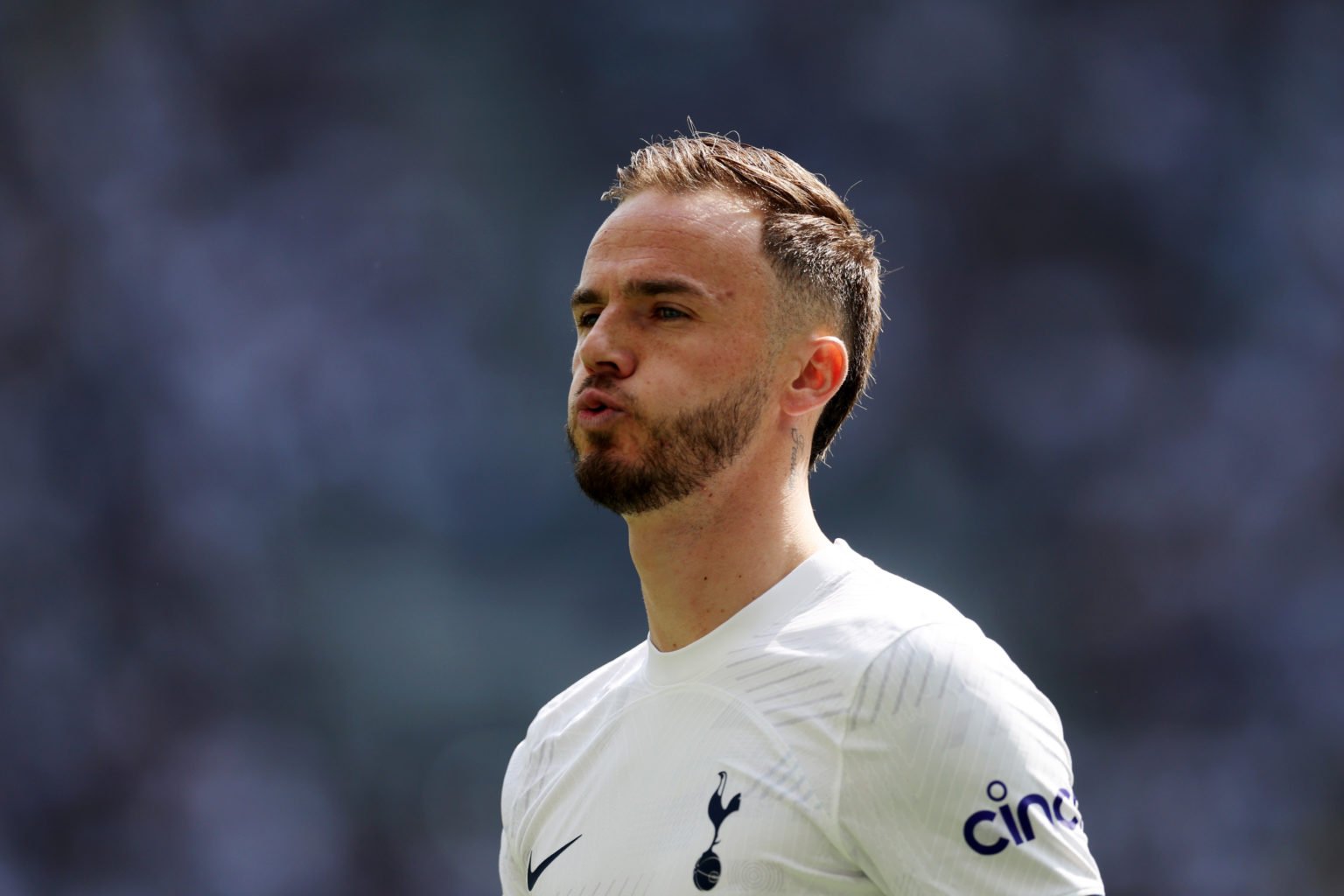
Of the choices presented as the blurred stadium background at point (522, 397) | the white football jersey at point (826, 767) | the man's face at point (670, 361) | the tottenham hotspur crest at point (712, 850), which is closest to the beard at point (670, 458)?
the man's face at point (670, 361)

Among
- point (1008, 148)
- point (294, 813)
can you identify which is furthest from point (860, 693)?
point (1008, 148)

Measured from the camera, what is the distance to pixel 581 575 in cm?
798

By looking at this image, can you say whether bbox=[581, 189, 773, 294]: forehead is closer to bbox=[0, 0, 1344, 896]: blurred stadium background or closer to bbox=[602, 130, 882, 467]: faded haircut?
bbox=[602, 130, 882, 467]: faded haircut

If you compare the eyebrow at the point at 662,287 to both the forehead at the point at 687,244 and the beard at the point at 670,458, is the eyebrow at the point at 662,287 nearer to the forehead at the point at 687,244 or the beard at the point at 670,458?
the forehead at the point at 687,244

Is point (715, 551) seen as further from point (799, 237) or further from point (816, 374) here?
point (799, 237)

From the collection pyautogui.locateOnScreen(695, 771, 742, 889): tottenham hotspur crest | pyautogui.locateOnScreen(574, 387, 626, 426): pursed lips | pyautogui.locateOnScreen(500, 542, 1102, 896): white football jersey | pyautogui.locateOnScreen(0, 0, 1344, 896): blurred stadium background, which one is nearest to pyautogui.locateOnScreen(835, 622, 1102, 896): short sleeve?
pyautogui.locateOnScreen(500, 542, 1102, 896): white football jersey

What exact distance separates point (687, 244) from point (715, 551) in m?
→ 0.56

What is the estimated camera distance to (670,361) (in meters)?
2.62

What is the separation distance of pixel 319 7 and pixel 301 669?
3702mm

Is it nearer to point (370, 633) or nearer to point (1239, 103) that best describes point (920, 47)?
point (1239, 103)

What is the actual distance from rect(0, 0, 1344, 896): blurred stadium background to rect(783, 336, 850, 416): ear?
510cm

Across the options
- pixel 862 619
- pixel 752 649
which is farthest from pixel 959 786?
pixel 752 649

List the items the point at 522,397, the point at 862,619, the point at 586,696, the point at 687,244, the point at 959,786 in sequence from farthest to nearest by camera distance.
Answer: the point at 522,397, the point at 586,696, the point at 687,244, the point at 862,619, the point at 959,786

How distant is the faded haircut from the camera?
278 centimetres
